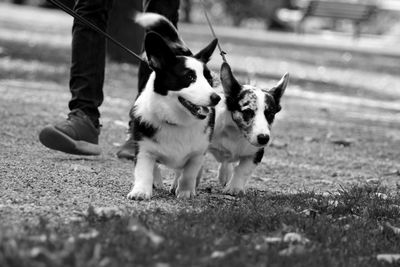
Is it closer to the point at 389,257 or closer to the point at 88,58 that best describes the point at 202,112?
the point at 389,257

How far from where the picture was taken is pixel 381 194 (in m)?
4.70

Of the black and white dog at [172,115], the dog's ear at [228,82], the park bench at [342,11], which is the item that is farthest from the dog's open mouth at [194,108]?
the park bench at [342,11]

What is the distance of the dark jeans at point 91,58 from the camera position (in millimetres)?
5352

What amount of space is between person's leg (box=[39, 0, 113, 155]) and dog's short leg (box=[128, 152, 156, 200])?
0.97m

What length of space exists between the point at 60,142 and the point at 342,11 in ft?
70.8

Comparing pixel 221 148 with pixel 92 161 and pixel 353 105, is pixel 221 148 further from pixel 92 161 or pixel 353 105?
pixel 353 105

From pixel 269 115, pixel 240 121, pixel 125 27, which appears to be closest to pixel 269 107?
pixel 269 115

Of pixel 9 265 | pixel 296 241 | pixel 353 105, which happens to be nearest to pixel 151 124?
pixel 296 241

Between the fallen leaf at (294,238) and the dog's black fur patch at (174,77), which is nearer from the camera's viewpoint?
the fallen leaf at (294,238)

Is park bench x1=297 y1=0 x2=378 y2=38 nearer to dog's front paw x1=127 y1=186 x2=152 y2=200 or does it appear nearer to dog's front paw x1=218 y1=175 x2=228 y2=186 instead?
dog's front paw x1=218 y1=175 x2=228 y2=186

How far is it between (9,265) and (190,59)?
194 centimetres

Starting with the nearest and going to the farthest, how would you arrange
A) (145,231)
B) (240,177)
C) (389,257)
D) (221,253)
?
(221,253) < (145,231) < (389,257) < (240,177)

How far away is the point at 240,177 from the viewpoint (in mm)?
4832

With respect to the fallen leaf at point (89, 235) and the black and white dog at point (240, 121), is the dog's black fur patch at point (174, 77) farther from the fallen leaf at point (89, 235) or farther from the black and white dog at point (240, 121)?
the fallen leaf at point (89, 235)
